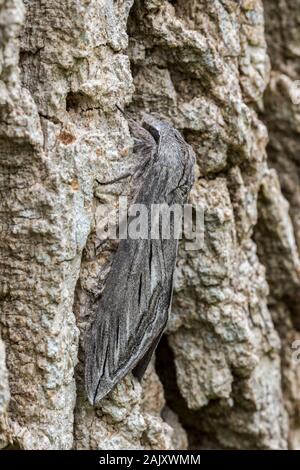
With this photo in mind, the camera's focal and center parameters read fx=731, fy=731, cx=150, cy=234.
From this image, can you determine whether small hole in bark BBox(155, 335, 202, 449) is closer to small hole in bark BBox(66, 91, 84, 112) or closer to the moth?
the moth

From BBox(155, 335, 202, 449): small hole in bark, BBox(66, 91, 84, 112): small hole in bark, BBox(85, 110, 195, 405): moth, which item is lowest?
BBox(155, 335, 202, 449): small hole in bark

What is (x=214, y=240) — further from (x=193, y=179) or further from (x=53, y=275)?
(x=53, y=275)

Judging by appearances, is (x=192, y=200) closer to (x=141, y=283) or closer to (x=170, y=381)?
(x=141, y=283)

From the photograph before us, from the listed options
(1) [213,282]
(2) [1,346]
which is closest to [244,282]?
(1) [213,282]

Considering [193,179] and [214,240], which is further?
[214,240]

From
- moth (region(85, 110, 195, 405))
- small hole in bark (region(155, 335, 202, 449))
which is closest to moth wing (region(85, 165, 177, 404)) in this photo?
moth (region(85, 110, 195, 405))
